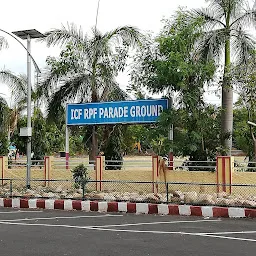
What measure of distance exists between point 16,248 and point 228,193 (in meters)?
8.03

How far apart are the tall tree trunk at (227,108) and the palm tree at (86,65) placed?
354 cm

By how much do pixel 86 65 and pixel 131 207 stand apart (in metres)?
8.02

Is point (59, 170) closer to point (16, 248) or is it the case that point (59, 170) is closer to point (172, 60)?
point (172, 60)

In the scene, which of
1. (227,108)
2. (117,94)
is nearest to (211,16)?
(227,108)

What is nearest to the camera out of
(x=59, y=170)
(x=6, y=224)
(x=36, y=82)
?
(x=6, y=224)

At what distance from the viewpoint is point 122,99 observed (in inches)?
728

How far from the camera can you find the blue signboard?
1662 centimetres

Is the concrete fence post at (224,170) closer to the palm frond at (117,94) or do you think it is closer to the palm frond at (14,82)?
the palm frond at (117,94)

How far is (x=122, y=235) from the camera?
28.6 feet

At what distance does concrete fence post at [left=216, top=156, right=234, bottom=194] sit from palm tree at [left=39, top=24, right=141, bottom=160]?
5919 mm

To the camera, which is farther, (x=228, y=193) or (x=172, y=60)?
(x=172, y=60)

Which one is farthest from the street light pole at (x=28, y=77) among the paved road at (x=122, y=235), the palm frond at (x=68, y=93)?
the paved road at (x=122, y=235)

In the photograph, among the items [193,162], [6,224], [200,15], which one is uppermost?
[200,15]

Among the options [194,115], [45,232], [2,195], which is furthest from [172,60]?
[45,232]
